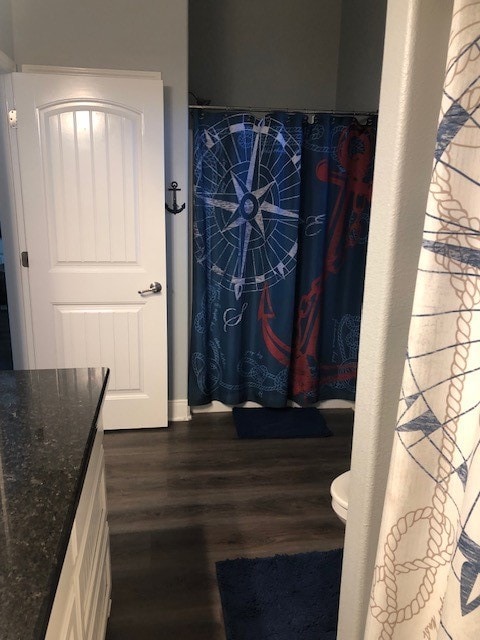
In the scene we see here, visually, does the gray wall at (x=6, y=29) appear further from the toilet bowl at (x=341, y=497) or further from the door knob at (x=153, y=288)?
the toilet bowl at (x=341, y=497)

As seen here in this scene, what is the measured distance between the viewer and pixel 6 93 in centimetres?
277

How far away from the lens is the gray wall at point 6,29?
2.60m

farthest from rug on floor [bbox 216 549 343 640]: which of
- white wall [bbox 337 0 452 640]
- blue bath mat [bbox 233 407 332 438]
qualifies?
blue bath mat [bbox 233 407 332 438]

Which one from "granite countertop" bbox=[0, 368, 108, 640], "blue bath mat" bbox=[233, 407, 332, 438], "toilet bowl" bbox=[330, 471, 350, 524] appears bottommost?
"blue bath mat" bbox=[233, 407, 332, 438]

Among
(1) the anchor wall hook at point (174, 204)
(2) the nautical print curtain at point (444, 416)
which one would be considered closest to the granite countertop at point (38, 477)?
(2) the nautical print curtain at point (444, 416)

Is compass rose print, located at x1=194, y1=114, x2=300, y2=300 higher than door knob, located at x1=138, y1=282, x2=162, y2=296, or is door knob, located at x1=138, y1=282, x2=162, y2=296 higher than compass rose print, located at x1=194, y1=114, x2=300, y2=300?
compass rose print, located at x1=194, y1=114, x2=300, y2=300

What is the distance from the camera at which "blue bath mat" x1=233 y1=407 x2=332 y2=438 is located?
3248 mm

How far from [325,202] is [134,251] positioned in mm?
1238

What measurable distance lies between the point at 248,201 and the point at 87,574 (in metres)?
2.38

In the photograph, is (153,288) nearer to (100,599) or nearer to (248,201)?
(248,201)

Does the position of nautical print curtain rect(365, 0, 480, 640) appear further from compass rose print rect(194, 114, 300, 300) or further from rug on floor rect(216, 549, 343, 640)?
compass rose print rect(194, 114, 300, 300)

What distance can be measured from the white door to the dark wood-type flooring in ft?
1.32

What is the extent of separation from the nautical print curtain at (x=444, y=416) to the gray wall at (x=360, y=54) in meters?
2.58

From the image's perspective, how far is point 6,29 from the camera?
8.68ft
